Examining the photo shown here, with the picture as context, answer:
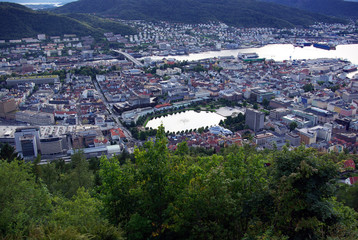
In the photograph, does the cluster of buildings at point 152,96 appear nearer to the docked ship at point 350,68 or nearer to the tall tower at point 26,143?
the tall tower at point 26,143

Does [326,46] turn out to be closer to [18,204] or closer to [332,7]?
[332,7]

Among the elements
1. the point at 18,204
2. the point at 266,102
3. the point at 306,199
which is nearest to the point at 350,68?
the point at 266,102

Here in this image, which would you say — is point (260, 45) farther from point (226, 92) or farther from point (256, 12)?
point (226, 92)

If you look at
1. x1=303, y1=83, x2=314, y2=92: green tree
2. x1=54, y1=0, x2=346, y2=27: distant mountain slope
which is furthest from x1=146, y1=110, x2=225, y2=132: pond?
x1=54, y1=0, x2=346, y2=27: distant mountain slope

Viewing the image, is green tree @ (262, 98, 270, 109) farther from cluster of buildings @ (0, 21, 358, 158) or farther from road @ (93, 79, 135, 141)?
road @ (93, 79, 135, 141)

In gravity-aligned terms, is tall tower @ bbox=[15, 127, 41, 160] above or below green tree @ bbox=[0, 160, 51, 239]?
below

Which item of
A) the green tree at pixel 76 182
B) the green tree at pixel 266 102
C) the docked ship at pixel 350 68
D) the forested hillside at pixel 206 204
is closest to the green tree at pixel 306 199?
the forested hillside at pixel 206 204
